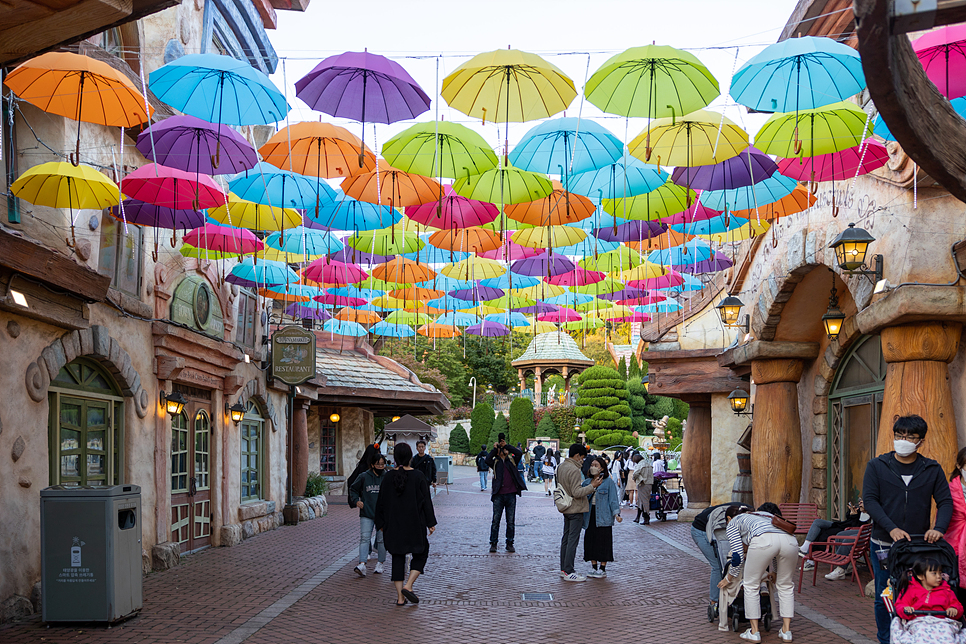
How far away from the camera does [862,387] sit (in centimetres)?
1188

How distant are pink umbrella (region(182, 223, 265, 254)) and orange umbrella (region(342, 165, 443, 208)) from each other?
2.41 m

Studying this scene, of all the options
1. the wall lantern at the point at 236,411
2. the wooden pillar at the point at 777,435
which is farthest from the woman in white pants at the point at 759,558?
the wall lantern at the point at 236,411

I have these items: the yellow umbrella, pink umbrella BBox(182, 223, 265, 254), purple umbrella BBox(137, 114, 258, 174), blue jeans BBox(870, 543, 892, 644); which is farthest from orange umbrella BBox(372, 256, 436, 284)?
blue jeans BBox(870, 543, 892, 644)

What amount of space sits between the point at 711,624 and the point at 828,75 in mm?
4985

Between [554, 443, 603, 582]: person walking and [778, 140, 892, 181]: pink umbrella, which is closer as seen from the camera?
[778, 140, 892, 181]: pink umbrella

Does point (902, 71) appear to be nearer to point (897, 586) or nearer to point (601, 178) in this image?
point (897, 586)

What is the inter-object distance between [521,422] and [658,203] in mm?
39041

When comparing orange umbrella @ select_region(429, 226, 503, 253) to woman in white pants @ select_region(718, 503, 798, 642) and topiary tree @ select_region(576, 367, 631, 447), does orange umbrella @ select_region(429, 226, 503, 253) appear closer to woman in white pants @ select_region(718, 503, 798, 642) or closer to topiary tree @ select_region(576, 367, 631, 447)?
woman in white pants @ select_region(718, 503, 798, 642)

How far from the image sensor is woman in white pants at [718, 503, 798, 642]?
23.6 ft

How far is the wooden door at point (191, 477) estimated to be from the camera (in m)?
13.0

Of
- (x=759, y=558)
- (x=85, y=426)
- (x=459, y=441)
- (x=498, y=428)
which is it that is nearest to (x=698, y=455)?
(x=759, y=558)

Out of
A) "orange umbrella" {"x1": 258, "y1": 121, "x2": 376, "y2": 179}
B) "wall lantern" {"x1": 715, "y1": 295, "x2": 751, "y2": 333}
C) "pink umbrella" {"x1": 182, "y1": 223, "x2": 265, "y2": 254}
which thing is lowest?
"wall lantern" {"x1": 715, "y1": 295, "x2": 751, "y2": 333}

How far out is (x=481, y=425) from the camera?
50.0 meters

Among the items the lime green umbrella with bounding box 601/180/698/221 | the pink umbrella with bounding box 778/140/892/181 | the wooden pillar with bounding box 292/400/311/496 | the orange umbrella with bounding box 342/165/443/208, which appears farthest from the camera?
the wooden pillar with bounding box 292/400/311/496
